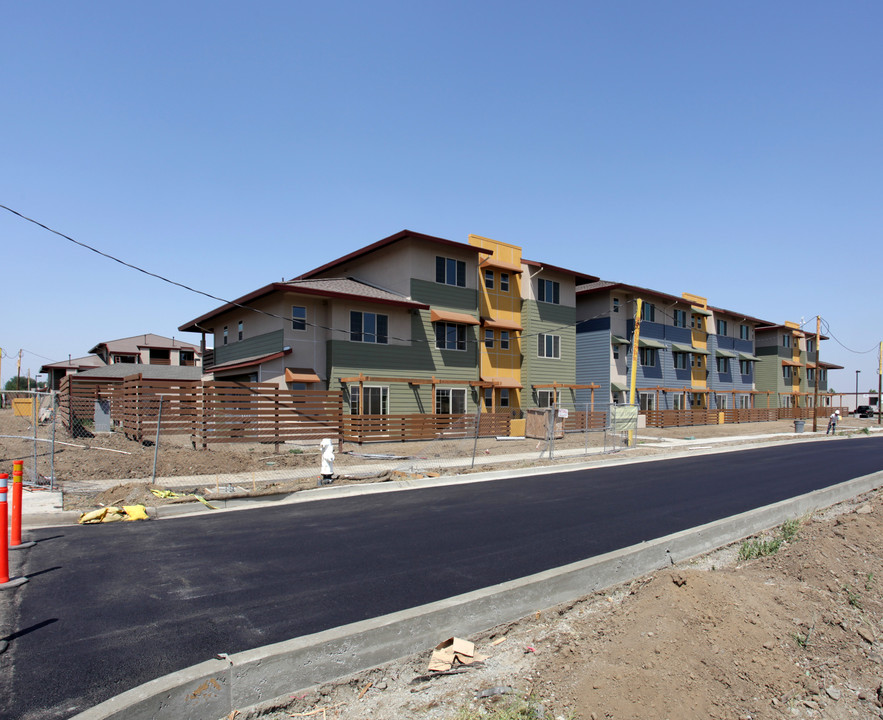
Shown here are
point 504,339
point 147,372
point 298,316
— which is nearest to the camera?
point 298,316

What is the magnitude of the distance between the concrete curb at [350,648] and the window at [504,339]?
27321mm

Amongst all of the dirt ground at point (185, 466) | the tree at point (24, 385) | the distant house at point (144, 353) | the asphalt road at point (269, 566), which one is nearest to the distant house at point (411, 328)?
the dirt ground at point (185, 466)

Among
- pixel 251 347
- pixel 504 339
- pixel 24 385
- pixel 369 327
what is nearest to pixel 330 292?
pixel 369 327

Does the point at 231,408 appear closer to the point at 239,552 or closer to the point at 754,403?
the point at 239,552

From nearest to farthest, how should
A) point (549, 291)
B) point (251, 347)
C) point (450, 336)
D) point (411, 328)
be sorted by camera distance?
point (251, 347) < point (411, 328) < point (450, 336) < point (549, 291)

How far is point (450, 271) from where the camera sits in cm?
3112

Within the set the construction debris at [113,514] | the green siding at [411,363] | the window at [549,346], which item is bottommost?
the construction debris at [113,514]

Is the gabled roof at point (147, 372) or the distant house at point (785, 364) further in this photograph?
the distant house at point (785, 364)

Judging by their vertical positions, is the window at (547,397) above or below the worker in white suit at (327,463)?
above

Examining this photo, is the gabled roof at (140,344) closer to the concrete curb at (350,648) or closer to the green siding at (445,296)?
the green siding at (445,296)

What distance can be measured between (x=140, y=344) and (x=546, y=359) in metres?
41.0

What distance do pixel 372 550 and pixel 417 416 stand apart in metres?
19.9

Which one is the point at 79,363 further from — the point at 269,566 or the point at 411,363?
the point at 269,566

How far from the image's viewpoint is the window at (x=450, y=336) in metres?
30.5
